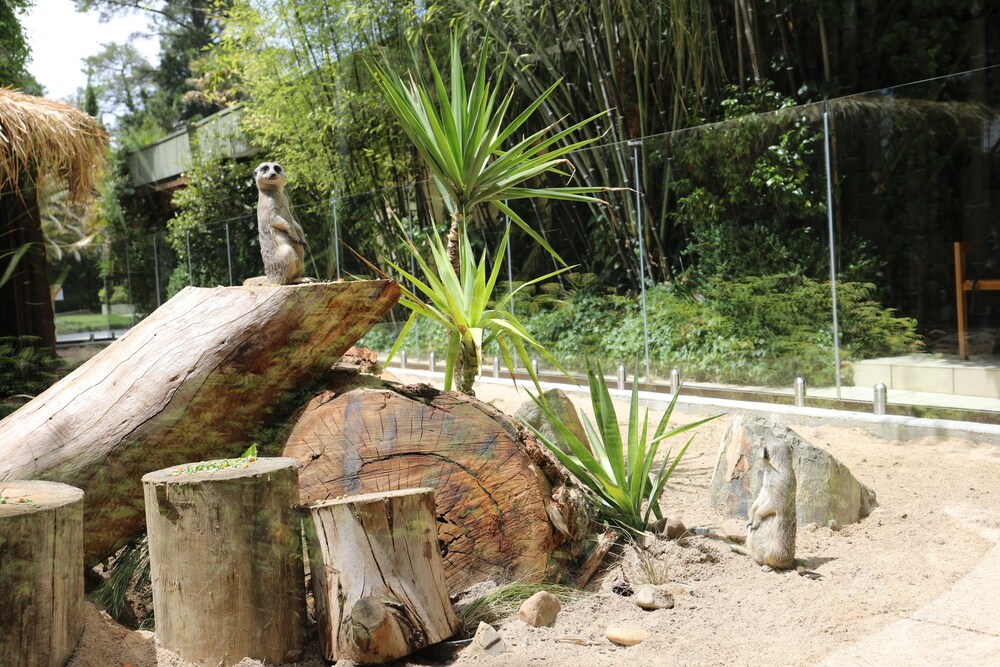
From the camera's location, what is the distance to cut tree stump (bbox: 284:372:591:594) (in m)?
2.65

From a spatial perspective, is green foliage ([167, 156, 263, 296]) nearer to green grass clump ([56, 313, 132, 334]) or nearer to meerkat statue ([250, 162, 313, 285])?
green grass clump ([56, 313, 132, 334])

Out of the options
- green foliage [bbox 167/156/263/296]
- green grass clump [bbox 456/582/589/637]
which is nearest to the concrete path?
green grass clump [bbox 456/582/589/637]

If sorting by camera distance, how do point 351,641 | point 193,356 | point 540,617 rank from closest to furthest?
point 351,641
point 540,617
point 193,356

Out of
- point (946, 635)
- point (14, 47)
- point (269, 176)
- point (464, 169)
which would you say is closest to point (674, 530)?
point (946, 635)

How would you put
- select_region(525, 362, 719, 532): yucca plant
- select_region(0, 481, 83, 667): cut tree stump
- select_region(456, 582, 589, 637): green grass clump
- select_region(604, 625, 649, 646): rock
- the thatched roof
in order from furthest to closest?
the thatched roof
select_region(525, 362, 719, 532): yucca plant
select_region(456, 582, 589, 637): green grass clump
select_region(604, 625, 649, 646): rock
select_region(0, 481, 83, 667): cut tree stump

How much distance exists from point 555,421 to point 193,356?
1.20m

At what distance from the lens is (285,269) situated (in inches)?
114

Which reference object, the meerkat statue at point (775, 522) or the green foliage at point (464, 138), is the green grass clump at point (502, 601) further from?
the green foliage at point (464, 138)

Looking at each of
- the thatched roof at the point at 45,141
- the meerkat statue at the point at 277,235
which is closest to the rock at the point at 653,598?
the meerkat statue at the point at 277,235

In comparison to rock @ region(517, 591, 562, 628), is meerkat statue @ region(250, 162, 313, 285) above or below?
above

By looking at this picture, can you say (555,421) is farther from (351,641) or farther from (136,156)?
(136,156)

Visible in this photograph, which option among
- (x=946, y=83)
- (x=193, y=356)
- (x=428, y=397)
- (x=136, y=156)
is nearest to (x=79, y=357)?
(x=193, y=356)

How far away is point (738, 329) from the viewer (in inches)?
206

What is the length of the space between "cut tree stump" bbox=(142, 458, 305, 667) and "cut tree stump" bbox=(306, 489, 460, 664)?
0.39 feet
